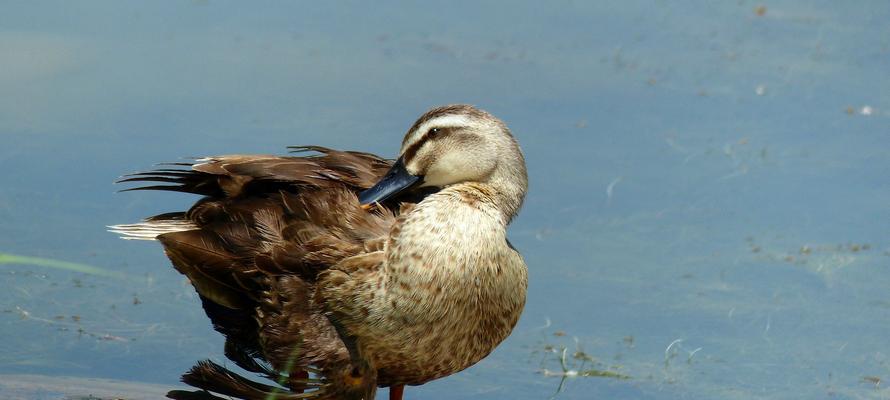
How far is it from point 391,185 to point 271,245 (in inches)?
18.7

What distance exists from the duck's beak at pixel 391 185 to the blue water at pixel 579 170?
1043 mm

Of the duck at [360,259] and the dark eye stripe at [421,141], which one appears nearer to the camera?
the duck at [360,259]

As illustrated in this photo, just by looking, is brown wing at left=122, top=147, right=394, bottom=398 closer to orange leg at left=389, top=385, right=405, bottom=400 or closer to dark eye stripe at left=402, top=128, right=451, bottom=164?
dark eye stripe at left=402, top=128, right=451, bottom=164

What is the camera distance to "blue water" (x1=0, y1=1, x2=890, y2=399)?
607cm

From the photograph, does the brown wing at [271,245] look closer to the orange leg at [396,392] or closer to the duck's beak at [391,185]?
Result: the duck's beak at [391,185]

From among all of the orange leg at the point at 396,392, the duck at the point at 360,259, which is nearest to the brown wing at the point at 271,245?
the duck at the point at 360,259

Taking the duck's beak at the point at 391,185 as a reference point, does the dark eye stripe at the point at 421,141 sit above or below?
above

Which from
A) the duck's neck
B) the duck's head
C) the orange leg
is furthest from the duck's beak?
the orange leg

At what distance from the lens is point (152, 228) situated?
560 cm

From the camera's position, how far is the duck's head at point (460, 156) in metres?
5.21

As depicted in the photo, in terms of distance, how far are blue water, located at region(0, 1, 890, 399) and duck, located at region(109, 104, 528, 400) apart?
2.28 ft

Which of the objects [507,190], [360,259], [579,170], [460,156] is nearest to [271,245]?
[360,259]

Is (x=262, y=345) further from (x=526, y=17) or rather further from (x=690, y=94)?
(x=526, y=17)

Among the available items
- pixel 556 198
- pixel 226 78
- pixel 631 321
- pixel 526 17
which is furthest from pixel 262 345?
pixel 526 17
